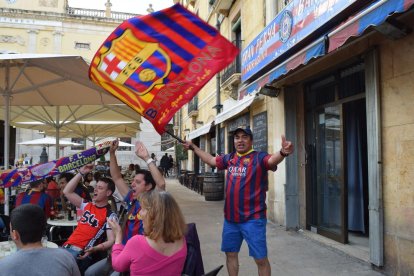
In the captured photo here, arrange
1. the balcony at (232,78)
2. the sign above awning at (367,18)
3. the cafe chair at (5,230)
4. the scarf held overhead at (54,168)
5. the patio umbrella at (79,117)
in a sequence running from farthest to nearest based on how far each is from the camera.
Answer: the balcony at (232,78) → the patio umbrella at (79,117) → the cafe chair at (5,230) → the scarf held overhead at (54,168) → the sign above awning at (367,18)

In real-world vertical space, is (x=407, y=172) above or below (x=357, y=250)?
above

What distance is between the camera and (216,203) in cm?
1098

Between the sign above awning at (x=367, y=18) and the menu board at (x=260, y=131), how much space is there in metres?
4.24

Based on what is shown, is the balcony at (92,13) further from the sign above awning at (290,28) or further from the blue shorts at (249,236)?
the blue shorts at (249,236)

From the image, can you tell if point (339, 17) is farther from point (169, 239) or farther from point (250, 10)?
point (250, 10)

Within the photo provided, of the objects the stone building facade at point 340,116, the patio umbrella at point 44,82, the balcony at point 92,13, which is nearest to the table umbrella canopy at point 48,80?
the patio umbrella at point 44,82

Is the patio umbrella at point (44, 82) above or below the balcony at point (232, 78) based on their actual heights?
below

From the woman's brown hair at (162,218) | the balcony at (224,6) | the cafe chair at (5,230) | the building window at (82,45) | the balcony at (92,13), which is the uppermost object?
the balcony at (92,13)

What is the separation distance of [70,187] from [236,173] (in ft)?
6.11

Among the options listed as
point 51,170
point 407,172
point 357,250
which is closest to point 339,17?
point 407,172

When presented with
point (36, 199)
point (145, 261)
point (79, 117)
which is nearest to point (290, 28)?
point (36, 199)

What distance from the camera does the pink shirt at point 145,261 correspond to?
220 centimetres

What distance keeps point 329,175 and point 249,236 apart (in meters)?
3.18

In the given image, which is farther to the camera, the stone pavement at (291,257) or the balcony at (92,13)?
the balcony at (92,13)
